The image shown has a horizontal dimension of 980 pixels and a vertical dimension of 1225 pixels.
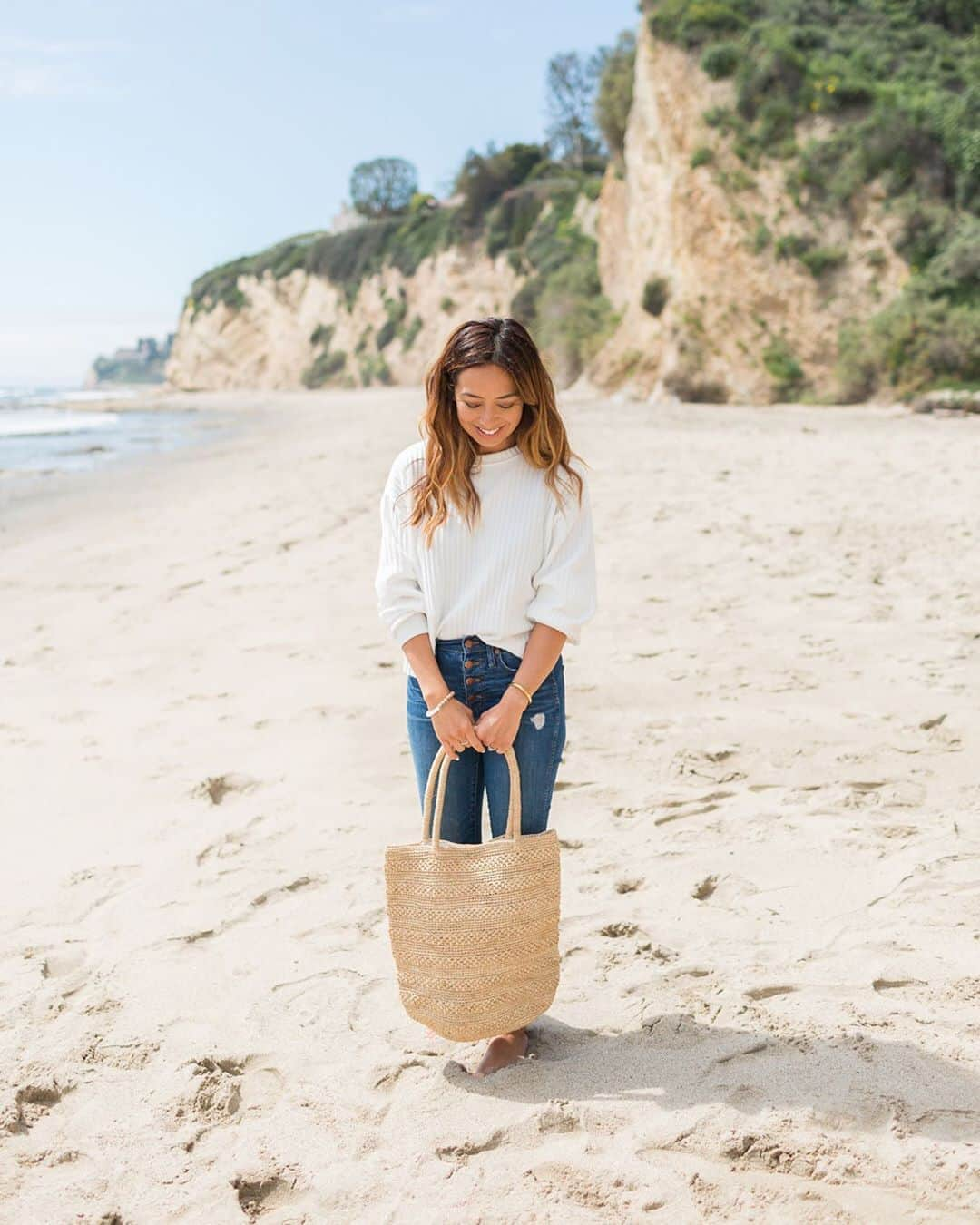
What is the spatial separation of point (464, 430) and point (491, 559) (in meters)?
0.29

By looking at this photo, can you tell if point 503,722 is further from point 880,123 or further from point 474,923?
point 880,123

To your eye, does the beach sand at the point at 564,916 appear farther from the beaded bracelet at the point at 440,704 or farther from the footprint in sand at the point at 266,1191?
the beaded bracelet at the point at 440,704

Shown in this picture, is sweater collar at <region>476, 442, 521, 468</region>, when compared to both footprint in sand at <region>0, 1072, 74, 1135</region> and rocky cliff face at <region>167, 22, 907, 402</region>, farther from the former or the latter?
rocky cliff face at <region>167, 22, 907, 402</region>

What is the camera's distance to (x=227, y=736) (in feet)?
14.9

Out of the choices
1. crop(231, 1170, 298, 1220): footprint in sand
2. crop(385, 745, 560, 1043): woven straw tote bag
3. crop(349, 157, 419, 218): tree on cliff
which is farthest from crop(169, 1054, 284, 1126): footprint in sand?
crop(349, 157, 419, 218): tree on cliff

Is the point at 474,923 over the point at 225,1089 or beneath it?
over

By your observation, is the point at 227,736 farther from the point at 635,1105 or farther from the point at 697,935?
the point at 635,1105

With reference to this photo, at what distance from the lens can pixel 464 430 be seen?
2.40 metres

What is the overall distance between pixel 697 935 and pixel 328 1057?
1029 millimetres

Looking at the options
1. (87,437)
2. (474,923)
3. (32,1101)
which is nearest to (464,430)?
(474,923)

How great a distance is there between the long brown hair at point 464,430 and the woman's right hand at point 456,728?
14.8 inches

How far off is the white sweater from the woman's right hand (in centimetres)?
18

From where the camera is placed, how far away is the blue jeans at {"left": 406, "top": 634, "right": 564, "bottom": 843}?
2404mm

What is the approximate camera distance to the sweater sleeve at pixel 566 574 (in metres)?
2.36
